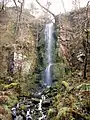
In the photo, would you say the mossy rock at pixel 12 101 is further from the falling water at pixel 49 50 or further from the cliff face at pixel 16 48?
the falling water at pixel 49 50

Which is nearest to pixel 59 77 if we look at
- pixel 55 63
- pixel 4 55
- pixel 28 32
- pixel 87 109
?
pixel 55 63

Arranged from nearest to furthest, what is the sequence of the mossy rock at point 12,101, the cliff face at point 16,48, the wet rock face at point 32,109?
the wet rock face at point 32,109 < the mossy rock at point 12,101 < the cliff face at point 16,48

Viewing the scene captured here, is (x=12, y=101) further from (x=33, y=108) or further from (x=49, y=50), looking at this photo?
(x=49, y=50)

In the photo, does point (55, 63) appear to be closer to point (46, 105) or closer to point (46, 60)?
point (46, 60)

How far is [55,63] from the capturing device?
70.6ft

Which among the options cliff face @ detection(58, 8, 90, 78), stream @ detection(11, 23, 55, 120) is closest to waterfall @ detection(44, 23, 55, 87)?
stream @ detection(11, 23, 55, 120)

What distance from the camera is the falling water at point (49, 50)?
20791 millimetres

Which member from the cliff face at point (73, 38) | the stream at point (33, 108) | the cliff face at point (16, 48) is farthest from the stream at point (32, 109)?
the cliff face at point (73, 38)

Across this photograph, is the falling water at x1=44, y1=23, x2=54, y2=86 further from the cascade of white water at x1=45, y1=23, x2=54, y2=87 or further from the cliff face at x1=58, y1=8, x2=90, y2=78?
the cliff face at x1=58, y1=8, x2=90, y2=78

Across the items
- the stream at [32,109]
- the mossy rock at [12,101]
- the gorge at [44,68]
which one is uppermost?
the gorge at [44,68]

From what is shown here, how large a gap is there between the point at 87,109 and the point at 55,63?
9482mm

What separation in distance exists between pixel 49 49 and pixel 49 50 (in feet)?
0.44

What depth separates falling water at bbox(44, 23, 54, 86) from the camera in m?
20.8

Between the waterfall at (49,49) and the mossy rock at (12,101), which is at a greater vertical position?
the waterfall at (49,49)
